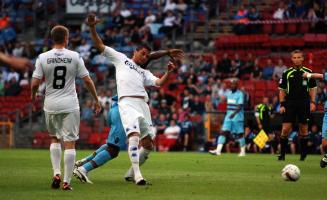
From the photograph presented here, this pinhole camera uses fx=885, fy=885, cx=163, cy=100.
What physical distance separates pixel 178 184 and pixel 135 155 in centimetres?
91

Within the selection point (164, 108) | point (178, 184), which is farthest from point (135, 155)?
point (164, 108)

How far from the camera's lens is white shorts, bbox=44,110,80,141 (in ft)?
43.1

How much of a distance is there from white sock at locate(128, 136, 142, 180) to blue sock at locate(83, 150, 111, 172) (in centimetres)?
88

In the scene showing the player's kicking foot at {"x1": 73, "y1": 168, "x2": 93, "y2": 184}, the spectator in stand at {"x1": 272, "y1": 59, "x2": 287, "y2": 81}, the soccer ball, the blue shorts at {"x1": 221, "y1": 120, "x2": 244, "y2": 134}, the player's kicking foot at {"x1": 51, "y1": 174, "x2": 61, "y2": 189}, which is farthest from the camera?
the spectator in stand at {"x1": 272, "y1": 59, "x2": 287, "y2": 81}

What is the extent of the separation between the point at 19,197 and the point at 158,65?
2658cm

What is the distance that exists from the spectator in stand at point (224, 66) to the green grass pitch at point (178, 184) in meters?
14.6

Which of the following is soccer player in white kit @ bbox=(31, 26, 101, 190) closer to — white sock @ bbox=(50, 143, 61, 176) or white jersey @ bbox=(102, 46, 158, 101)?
white sock @ bbox=(50, 143, 61, 176)

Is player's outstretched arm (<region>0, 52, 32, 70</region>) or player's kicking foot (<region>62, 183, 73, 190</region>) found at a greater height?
player's outstretched arm (<region>0, 52, 32, 70</region>)

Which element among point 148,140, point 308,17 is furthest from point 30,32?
point 148,140

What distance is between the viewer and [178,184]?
46.4 feet

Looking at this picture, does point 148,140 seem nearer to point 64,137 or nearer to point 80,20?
point 64,137

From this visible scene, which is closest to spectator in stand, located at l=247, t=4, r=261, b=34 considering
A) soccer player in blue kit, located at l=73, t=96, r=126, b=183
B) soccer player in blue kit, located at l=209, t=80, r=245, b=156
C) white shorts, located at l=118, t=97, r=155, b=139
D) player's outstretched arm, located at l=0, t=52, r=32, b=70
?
soccer player in blue kit, located at l=209, t=80, r=245, b=156

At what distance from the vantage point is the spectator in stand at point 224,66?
34.1 metres

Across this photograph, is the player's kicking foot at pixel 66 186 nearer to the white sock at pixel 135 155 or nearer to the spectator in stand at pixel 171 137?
the white sock at pixel 135 155
